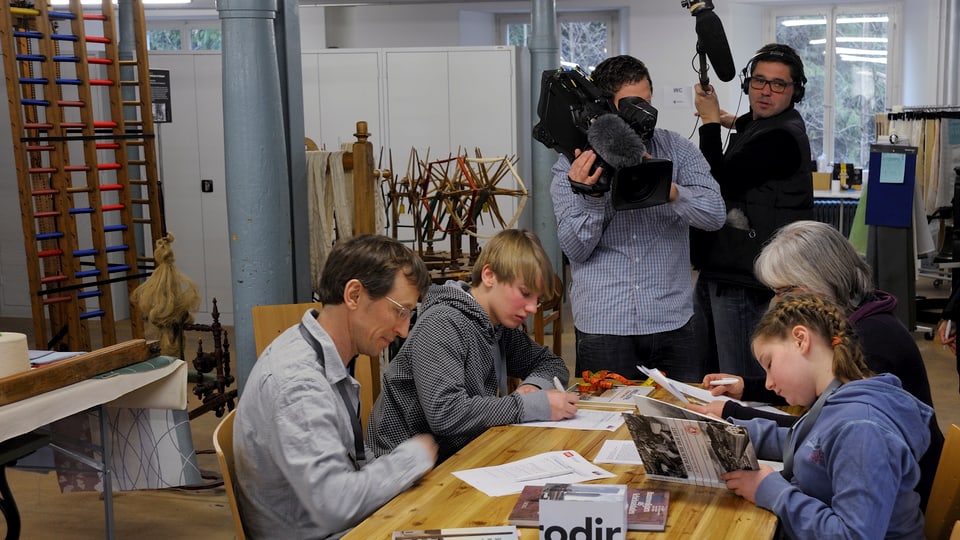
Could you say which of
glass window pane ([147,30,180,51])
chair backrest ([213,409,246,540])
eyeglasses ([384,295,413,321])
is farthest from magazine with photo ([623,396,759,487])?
glass window pane ([147,30,180,51])

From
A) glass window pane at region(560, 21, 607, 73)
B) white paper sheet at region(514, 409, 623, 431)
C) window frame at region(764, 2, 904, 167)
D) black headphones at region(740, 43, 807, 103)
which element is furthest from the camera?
glass window pane at region(560, 21, 607, 73)

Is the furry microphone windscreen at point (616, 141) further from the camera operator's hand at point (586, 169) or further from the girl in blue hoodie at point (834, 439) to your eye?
the girl in blue hoodie at point (834, 439)

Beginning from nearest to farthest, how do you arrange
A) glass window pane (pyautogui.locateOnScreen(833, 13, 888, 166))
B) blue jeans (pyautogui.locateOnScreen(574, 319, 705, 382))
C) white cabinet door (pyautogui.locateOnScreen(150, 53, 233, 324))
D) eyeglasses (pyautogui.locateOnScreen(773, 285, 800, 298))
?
eyeglasses (pyautogui.locateOnScreen(773, 285, 800, 298))
blue jeans (pyautogui.locateOnScreen(574, 319, 705, 382))
white cabinet door (pyautogui.locateOnScreen(150, 53, 233, 324))
glass window pane (pyautogui.locateOnScreen(833, 13, 888, 166))

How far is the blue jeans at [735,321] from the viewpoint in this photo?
363cm

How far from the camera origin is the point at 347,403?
2.29 m

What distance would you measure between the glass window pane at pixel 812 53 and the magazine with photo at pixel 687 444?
387 inches

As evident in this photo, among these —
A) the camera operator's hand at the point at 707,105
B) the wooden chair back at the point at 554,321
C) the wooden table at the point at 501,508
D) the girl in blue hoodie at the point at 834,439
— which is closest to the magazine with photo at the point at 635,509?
the wooden table at the point at 501,508

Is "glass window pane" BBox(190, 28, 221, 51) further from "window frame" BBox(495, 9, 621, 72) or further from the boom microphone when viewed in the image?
the boom microphone

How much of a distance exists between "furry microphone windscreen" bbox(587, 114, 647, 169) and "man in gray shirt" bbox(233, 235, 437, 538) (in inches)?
40.9

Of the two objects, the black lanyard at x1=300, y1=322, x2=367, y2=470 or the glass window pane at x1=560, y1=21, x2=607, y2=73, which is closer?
the black lanyard at x1=300, y1=322, x2=367, y2=470

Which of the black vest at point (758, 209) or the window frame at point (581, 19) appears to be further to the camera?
the window frame at point (581, 19)

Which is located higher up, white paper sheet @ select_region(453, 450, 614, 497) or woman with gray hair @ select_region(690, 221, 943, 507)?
woman with gray hair @ select_region(690, 221, 943, 507)

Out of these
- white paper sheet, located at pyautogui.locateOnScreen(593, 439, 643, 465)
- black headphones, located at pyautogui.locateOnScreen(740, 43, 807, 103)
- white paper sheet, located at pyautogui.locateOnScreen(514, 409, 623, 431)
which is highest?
black headphones, located at pyautogui.locateOnScreen(740, 43, 807, 103)

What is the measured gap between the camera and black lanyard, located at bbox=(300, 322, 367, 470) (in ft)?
7.23
